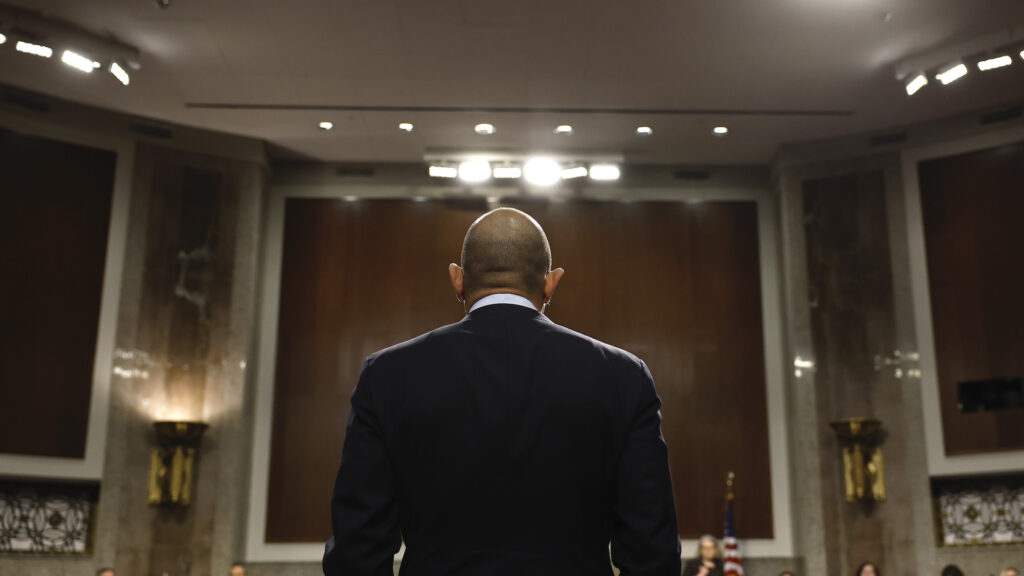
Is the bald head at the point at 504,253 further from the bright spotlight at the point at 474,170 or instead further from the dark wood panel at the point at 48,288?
the bright spotlight at the point at 474,170

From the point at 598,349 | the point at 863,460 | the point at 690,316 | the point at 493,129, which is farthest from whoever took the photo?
the point at 690,316

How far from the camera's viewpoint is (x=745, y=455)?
468 inches

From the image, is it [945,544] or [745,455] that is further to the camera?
[745,455]

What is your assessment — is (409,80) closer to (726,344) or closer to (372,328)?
(372,328)

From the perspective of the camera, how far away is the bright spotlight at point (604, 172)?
39.5 ft

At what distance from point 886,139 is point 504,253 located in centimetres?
1053

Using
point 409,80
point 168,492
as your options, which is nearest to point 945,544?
point 409,80

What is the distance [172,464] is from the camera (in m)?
10.8

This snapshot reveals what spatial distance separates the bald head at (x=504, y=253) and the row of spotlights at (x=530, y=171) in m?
9.95

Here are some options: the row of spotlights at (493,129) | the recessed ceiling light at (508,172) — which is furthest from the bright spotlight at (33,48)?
the recessed ceiling light at (508,172)

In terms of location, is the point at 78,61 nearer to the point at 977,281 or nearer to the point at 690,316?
the point at 690,316

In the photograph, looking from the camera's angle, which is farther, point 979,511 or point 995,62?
point 979,511

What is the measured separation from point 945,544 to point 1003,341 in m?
2.20

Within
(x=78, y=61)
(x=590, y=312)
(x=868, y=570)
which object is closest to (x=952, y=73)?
(x=590, y=312)
